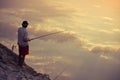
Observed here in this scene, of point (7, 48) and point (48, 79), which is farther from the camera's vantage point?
point (7, 48)

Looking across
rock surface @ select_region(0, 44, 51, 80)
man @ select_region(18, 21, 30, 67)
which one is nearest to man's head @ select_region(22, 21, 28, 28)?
man @ select_region(18, 21, 30, 67)

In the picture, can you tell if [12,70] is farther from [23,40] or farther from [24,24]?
[24,24]

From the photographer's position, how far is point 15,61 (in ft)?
69.0

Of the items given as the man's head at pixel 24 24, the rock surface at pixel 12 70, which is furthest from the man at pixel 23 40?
the rock surface at pixel 12 70

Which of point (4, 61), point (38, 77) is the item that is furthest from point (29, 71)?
point (4, 61)

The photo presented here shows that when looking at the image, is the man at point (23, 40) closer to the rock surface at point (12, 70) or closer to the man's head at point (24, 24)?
the man's head at point (24, 24)

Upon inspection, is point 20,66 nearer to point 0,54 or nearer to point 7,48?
point 0,54

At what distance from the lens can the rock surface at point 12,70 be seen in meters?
19.0

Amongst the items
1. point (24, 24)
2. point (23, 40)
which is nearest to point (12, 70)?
point (23, 40)

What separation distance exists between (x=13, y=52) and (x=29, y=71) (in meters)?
2.09

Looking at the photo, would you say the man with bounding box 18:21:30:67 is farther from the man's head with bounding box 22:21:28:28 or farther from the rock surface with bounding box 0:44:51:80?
the rock surface with bounding box 0:44:51:80

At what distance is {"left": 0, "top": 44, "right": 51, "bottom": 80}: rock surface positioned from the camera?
62.3ft

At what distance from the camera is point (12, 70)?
19.5m

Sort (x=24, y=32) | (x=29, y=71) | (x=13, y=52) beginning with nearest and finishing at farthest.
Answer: (x=24, y=32)
(x=29, y=71)
(x=13, y=52)
